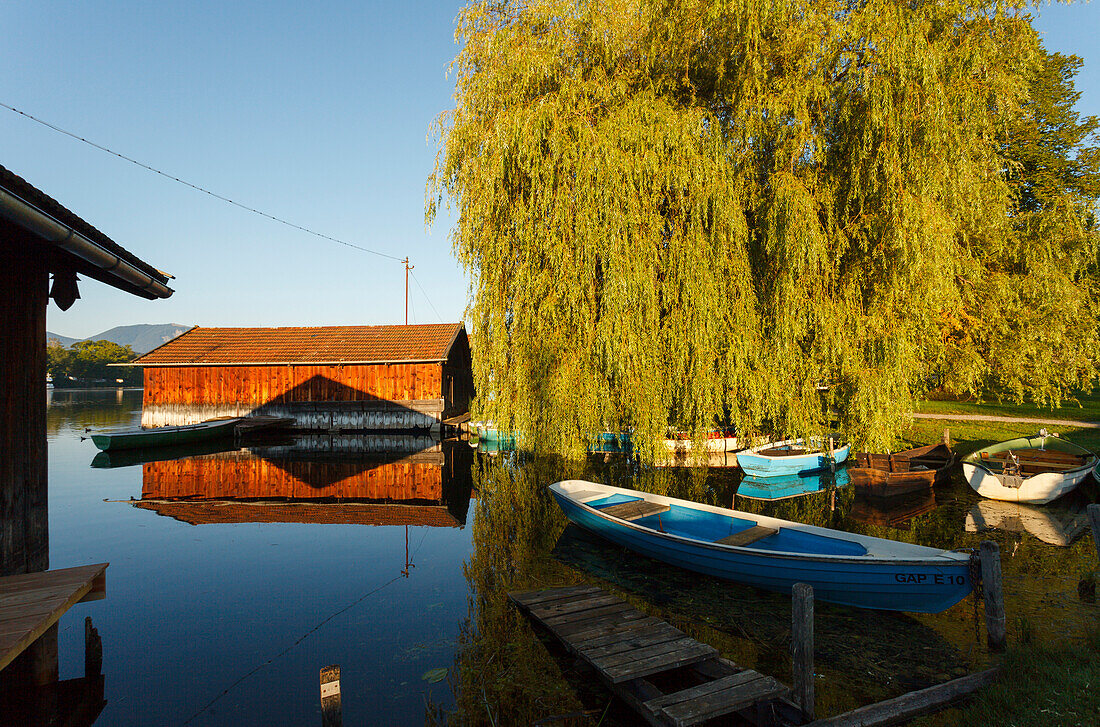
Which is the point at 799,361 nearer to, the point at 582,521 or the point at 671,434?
the point at 671,434

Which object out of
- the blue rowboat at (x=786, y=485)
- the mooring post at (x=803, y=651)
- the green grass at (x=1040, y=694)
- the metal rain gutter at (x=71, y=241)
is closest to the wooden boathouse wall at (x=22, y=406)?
the metal rain gutter at (x=71, y=241)

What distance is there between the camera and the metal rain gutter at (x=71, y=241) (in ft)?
13.6

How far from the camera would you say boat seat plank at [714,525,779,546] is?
27.9ft

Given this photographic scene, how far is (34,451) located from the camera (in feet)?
19.1

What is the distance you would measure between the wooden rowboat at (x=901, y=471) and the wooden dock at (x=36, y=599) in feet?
50.5

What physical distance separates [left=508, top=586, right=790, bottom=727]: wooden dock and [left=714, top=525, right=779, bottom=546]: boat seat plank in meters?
2.17

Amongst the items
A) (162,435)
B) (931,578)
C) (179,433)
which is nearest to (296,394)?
(179,433)

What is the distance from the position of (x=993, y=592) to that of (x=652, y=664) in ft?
13.3

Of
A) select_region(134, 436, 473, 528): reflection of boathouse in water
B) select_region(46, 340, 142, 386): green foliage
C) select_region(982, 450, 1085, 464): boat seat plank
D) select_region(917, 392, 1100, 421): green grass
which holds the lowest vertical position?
select_region(134, 436, 473, 528): reflection of boathouse in water

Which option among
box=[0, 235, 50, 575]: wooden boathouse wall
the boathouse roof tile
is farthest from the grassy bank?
the boathouse roof tile

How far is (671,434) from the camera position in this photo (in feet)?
42.0

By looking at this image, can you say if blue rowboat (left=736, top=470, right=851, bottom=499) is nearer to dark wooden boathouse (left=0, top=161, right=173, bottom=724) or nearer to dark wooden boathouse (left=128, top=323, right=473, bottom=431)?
dark wooden boathouse (left=0, top=161, right=173, bottom=724)

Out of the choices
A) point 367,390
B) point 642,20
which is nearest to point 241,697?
point 642,20

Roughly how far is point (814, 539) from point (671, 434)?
456cm
